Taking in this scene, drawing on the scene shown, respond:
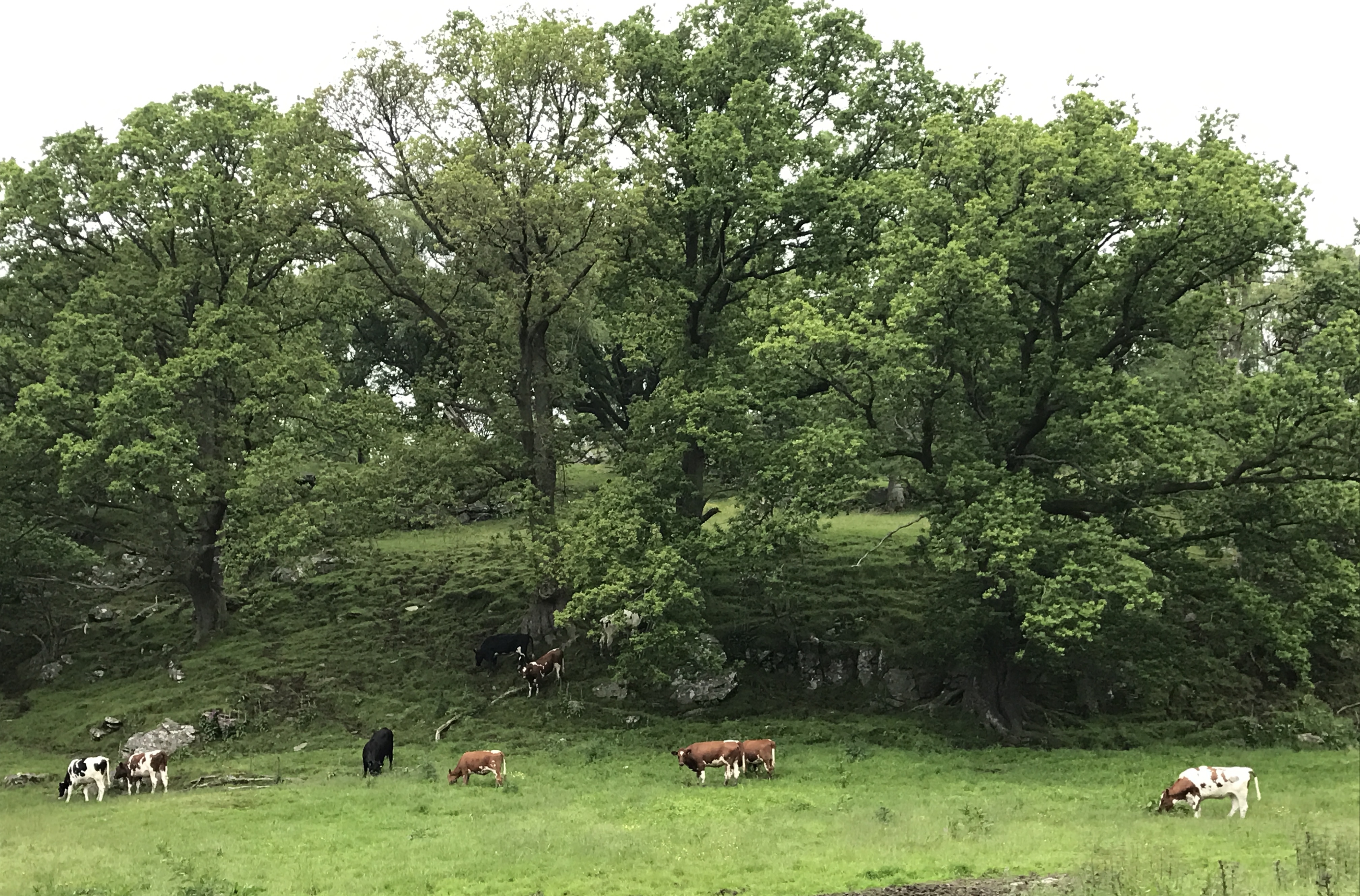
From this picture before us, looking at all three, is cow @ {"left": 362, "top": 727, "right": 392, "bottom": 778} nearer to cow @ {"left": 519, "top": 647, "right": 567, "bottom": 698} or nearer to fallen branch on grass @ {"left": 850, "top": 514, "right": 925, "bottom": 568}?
cow @ {"left": 519, "top": 647, "right": 567, "bottom": 698}

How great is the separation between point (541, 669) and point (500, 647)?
8.09 feet

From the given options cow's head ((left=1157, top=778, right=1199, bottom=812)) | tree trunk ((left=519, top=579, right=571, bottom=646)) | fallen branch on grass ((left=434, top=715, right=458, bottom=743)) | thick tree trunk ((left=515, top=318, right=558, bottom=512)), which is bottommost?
cow's head ((left=1157, top=778, right=1199, bottom=812))

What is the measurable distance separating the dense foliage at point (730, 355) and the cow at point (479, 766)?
487 cm

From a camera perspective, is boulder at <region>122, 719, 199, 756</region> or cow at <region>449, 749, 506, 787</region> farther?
boulder at <region>122, 719, 199, 756</region>

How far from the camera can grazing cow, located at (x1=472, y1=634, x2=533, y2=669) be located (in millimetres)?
31906

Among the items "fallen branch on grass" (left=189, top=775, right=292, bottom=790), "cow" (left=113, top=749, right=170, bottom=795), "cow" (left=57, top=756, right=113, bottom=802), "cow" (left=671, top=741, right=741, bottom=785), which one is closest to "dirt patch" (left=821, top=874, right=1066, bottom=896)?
"cow" (left=671, top=741, right=741, bottom=785)

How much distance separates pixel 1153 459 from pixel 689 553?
12520 millimetres

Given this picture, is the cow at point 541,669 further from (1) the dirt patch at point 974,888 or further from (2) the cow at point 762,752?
(1) the dirt patch at point 974,888

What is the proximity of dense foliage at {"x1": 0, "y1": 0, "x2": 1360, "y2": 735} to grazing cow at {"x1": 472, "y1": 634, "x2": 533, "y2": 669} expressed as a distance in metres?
0.86

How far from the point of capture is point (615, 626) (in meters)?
30.8

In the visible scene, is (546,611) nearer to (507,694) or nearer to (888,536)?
(507,694)

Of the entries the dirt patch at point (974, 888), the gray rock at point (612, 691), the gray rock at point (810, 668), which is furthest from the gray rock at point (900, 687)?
the dirt patch at point (974, 888)

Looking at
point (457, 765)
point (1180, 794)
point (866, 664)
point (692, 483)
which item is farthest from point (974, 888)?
point (692, 483)

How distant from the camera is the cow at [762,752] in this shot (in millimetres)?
21984
